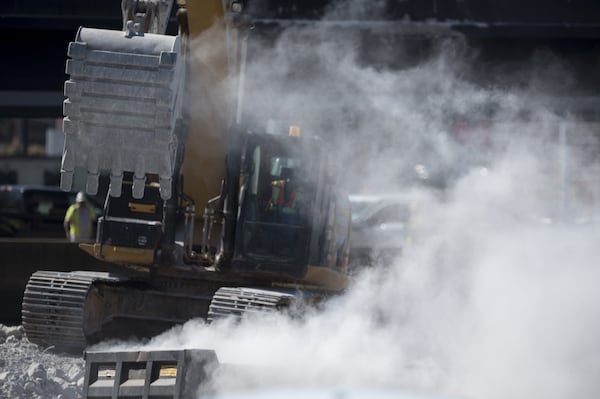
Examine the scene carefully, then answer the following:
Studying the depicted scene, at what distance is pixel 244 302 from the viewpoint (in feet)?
36.8

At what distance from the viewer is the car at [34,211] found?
28.4 metres

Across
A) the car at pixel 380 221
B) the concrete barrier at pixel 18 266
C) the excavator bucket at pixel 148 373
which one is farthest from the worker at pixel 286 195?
the car at pixel 380 221

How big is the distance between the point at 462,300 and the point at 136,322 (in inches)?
172

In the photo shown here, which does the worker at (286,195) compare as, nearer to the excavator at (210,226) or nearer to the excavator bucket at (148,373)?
the excavator at (210,226)

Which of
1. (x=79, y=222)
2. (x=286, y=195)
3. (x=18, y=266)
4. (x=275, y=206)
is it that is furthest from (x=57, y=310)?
(x=79, y=222)

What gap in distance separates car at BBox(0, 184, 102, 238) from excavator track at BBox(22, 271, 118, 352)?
15.6 meters

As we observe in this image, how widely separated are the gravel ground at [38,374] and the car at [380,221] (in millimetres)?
11927

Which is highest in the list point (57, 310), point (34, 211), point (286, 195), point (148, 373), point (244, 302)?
point (286, 195)

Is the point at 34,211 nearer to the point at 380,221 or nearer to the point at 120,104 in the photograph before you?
the point at 380,221

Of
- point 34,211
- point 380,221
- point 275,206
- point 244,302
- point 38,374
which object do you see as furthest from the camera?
point 34,211

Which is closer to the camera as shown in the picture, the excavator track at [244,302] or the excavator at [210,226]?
the excavator track at [244,302]

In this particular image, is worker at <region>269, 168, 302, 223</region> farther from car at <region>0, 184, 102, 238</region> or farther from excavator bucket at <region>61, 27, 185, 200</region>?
car at <region>0, 184, 102, 238</region>

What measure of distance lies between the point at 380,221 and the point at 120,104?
15.7m

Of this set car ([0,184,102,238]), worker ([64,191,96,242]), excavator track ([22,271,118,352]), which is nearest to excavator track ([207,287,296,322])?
excavator track ([22,271,118,352])
